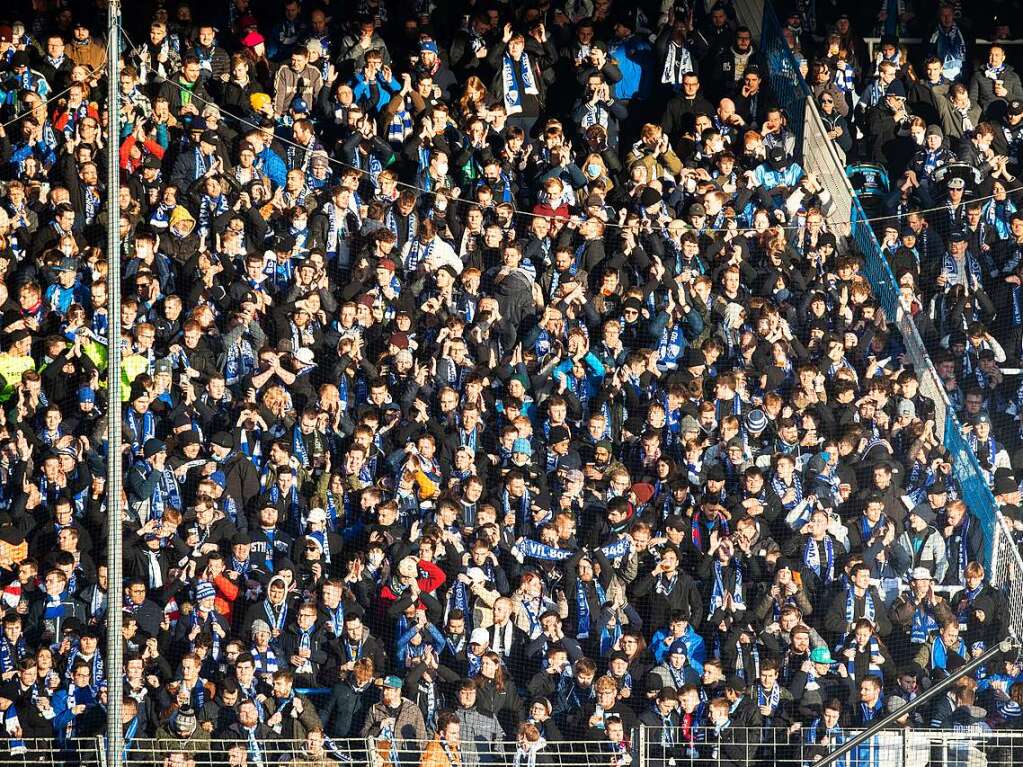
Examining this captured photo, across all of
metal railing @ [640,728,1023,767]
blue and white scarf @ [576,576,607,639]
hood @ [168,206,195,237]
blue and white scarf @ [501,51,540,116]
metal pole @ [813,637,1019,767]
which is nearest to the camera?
metal pole @ [813,637,1019,767]

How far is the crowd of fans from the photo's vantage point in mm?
11383

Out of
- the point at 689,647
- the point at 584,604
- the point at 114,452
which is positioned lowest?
the point at 689,647

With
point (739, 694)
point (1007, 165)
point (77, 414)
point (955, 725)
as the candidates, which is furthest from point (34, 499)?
point (1007, 165)

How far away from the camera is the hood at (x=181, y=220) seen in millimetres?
13016

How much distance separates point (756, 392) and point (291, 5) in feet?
14.5

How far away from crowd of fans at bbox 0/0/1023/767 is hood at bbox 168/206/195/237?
23 mm

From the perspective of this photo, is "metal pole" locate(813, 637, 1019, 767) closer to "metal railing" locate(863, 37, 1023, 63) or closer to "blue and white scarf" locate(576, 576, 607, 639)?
"blue and white scarf" locate(576, 576, 607, 639)

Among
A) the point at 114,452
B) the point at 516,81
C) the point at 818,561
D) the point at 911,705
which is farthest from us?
the point at 516,81

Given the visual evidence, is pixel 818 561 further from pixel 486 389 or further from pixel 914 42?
pixel 914 42

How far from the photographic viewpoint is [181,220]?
1303 cm

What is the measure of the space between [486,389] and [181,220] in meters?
2.10

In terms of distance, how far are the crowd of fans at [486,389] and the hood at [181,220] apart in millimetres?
23

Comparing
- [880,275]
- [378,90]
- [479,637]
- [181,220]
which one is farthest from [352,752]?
[378,90]

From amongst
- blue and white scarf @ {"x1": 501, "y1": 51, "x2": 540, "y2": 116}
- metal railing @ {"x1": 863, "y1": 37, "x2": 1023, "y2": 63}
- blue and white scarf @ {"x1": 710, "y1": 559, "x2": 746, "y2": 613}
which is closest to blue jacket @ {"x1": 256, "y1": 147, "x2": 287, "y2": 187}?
blue and white scarf @ {"x1": 501, "y1": 51, "x2": 540, "y2": 116}
